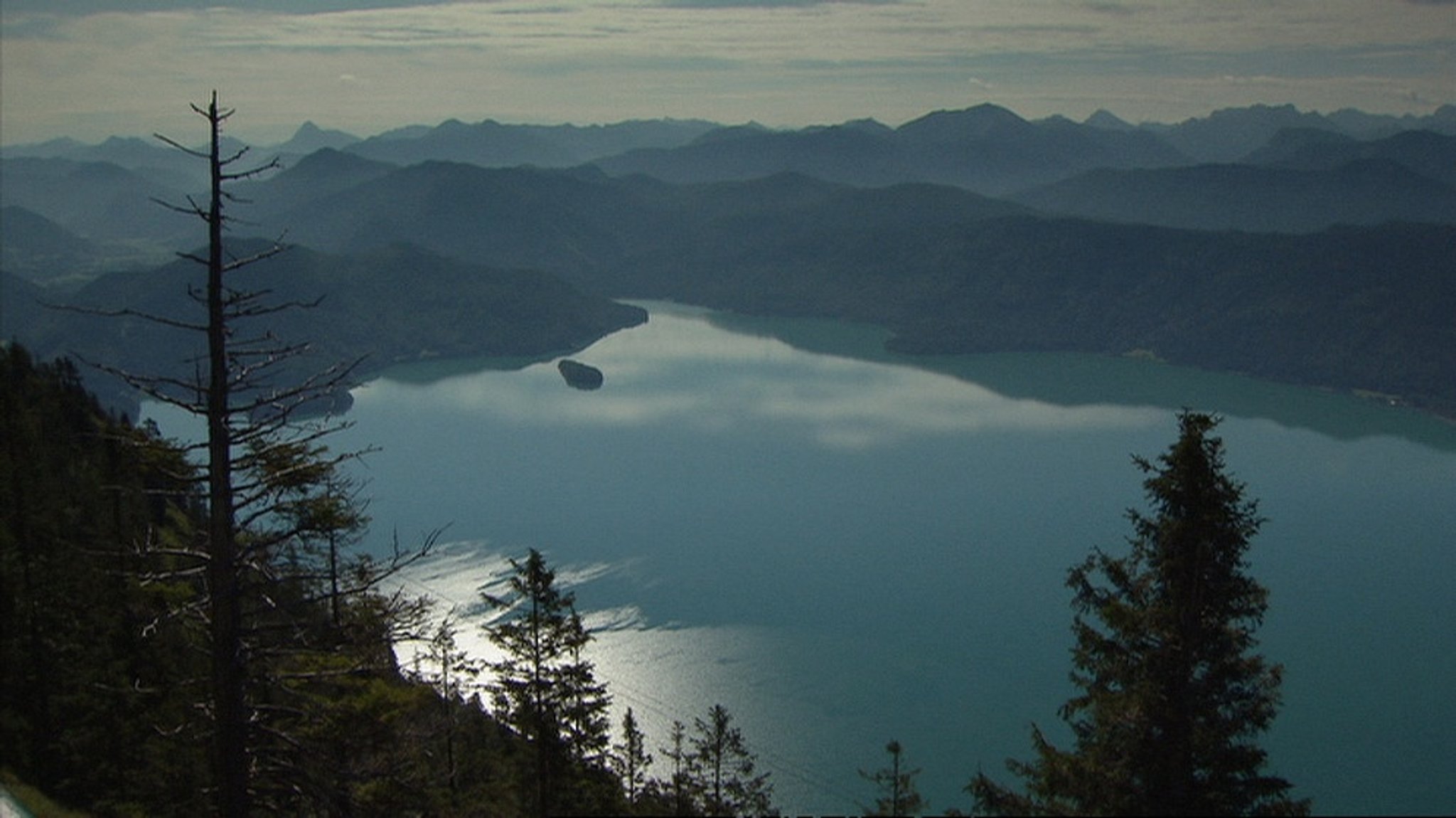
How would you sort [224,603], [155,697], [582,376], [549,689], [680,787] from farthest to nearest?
[582,376] → [155,697] → [549,689] → [680,787] → [224,603]

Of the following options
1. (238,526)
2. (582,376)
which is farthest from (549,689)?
(582,376)

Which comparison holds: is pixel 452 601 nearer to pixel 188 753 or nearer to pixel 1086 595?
pixel 188 753

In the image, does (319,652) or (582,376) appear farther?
(582,376)

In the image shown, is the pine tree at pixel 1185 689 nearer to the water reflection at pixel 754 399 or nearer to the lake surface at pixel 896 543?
the lake surface at pixel 896 543

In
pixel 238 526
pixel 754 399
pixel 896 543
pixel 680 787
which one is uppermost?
pixel 754 399

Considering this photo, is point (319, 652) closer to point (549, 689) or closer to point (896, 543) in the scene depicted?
point (549, 689)

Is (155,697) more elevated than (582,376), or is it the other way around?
(582,376)

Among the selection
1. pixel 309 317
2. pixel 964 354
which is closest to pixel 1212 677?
pixel 964 354
